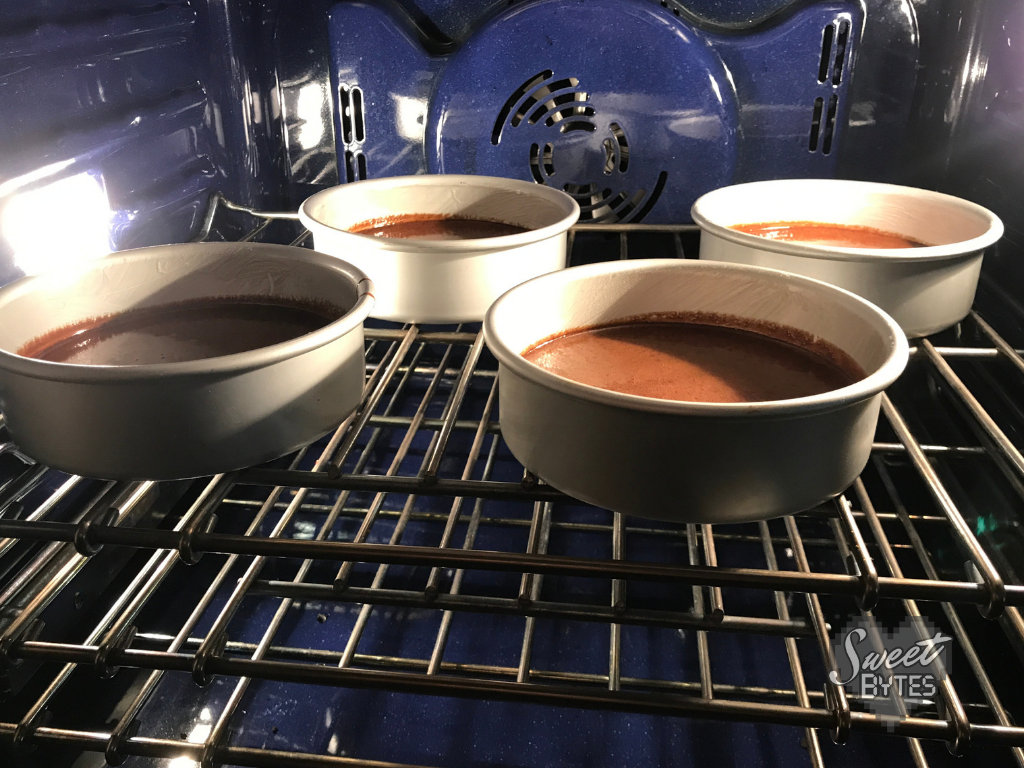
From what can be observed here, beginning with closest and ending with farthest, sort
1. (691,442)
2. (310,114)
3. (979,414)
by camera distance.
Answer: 1. (691,442)
2. (979,414)
3. (310,114)

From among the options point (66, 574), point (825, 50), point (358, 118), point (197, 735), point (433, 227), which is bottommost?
point (197, 735)

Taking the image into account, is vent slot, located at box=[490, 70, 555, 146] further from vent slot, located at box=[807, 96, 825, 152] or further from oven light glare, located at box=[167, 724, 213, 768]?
oven light glare, located at box=[167, 724, 213, 768]

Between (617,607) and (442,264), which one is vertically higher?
(442,264)

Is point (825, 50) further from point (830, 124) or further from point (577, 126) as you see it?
point (577, 126)

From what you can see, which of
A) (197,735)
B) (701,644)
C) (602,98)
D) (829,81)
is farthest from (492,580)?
(829,81)

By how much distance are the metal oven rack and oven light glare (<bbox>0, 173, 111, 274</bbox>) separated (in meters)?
0.21

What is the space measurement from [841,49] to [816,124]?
0.33ft

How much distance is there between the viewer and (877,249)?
0.86 m

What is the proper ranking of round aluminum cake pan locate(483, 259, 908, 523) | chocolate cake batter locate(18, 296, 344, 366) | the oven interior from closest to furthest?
round aluminum cake pan locate(483, 259, 908, 523) → the oven interior → chocolate cake batter locate(18, 296, 344, 366)

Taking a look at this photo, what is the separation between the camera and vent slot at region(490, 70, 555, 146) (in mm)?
1176

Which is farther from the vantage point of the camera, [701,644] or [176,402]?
[701,644]

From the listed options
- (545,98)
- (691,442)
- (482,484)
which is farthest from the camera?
(545,98)

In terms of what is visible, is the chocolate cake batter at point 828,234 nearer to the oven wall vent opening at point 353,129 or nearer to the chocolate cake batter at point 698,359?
the chocolate cake batter at point 698,359

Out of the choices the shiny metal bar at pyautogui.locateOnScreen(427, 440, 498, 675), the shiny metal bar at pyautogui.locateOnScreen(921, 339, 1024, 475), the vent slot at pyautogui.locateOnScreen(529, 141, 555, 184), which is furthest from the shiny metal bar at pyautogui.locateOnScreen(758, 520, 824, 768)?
the vent slot at pyautogui.locateOnScreen(529, 141, 555, 184)
